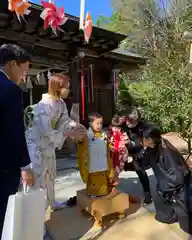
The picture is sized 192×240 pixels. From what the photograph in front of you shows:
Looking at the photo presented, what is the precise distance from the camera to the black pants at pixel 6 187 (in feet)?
5.74

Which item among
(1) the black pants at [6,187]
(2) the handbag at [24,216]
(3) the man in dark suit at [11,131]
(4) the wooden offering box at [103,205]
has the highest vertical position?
(3) the man in dark suit at [11,131]

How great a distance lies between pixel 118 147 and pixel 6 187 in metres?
1.86

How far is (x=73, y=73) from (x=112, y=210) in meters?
4.80

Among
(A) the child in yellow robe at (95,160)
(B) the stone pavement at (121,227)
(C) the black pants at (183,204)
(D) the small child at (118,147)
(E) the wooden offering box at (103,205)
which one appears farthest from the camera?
(D) the small child at (118,147)

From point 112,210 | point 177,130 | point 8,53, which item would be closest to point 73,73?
point 177,130

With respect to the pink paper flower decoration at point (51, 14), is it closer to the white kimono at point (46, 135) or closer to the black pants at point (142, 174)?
the white kimono at point (46, 135)

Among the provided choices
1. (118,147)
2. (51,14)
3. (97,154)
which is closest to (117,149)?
(118,147)

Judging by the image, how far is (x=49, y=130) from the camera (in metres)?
2.70

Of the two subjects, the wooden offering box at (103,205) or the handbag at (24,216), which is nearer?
the handbag at (24,216)

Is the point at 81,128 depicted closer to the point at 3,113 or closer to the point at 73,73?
the point at 3,113

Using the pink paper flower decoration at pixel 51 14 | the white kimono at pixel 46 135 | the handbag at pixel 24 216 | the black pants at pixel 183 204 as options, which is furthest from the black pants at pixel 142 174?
the pink paper flower decoration at pixel 51 14

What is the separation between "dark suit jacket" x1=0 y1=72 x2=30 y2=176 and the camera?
1.65 metres

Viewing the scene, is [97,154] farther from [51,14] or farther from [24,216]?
[51,14]

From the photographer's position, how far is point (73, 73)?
23.2 ft
